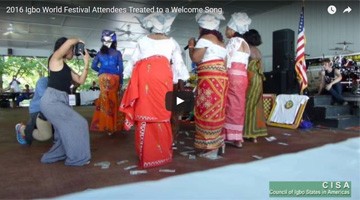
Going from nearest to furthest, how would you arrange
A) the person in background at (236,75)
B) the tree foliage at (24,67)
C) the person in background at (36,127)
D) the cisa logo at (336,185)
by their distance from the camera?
the cisa logo at (336,185), the person in background at (36,127), the person in background at (236,75), the tree foliage at (24,67)

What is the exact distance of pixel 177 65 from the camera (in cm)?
276

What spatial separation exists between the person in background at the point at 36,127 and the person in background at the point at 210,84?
1.52m

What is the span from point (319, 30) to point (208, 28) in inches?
307

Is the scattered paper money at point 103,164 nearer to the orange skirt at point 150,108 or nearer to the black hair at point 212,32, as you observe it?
the orange skirt at point 150,108

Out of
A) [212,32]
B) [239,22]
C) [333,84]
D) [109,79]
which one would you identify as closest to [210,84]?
[212,32]

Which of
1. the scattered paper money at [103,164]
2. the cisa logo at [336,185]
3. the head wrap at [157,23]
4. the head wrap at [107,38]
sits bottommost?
the scattered paper money at [103,164]

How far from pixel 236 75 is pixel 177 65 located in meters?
0.78

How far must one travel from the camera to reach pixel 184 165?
8.45 feet

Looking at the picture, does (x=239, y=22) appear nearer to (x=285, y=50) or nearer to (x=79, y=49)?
(x=79, y=49)

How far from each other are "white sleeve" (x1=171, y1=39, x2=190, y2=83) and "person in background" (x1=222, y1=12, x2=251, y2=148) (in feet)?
2.15

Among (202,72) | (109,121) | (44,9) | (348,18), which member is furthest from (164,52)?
(348,18)

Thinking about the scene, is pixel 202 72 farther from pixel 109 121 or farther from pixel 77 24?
pixel 77 24

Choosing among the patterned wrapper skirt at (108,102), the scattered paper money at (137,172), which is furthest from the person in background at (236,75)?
the patterned wrapper skirt at (108,102)

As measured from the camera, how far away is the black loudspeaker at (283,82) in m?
6.47
